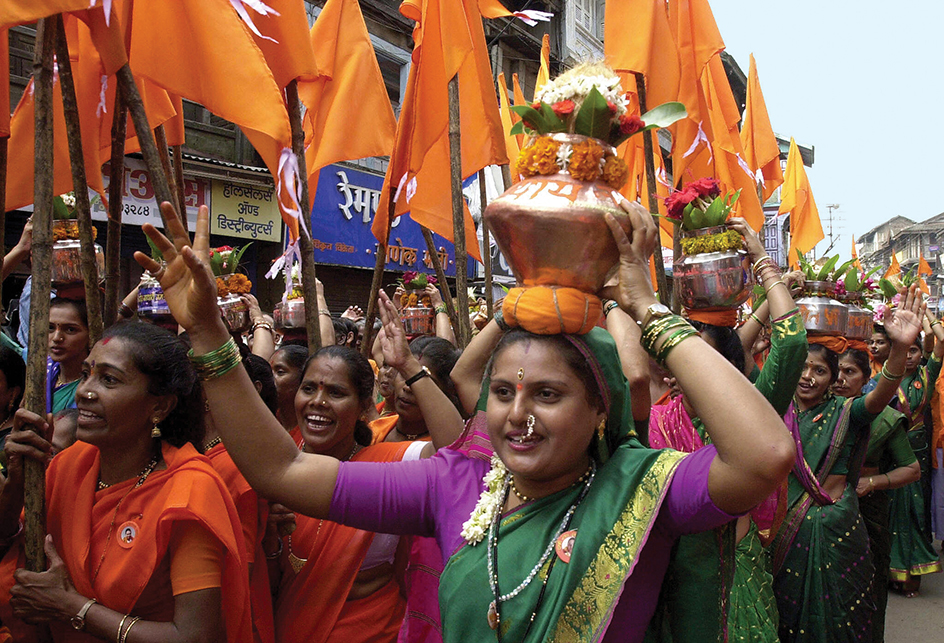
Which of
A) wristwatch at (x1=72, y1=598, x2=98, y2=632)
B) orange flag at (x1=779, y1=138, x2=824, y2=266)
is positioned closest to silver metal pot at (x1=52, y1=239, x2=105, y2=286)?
wristwatch at (x1=72, y1=598, x2=98, y2=632)

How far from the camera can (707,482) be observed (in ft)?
5.24

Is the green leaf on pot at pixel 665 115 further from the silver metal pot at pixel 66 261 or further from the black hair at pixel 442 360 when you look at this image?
the silver metal pot at pixel 66 261

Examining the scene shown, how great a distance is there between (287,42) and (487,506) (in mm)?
2484

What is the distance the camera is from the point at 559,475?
5.90 ft

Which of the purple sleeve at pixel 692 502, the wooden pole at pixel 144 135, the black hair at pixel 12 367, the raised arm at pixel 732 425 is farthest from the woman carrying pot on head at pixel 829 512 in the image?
the black hair at pixel 12 367

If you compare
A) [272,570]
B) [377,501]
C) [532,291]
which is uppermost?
[532,291]

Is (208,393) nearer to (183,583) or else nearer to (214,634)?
(183,583)

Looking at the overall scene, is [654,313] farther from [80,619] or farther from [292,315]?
[292,315]

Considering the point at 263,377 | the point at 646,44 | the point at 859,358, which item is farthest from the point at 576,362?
the point at 859,358

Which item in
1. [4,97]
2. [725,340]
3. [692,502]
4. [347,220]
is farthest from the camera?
[347,220]

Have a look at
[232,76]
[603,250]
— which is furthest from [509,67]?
[603,250]

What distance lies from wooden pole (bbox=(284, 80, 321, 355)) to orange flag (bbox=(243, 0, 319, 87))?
0.11 meters

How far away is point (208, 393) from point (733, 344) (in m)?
2.31

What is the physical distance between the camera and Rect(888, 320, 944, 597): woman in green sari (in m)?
6.44
